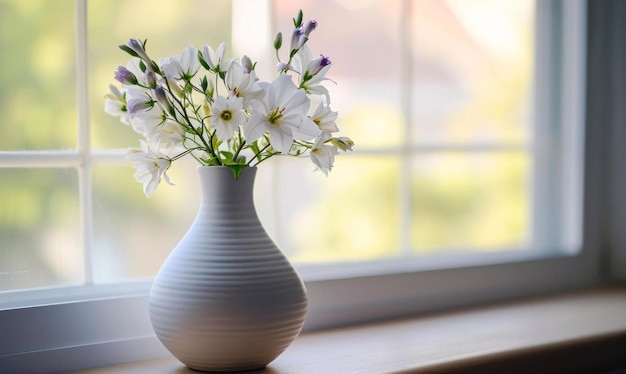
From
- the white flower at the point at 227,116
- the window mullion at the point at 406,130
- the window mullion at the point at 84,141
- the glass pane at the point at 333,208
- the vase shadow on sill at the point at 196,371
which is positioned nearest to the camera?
the white flower at the point at 227,116

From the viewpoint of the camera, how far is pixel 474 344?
4.14ft

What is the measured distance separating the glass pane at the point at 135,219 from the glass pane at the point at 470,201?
1.62 ft

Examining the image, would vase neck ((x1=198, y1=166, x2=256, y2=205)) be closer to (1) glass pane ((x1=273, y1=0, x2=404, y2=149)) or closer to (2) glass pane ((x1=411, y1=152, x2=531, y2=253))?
(1) glass pane ((x1=273, y1=0, x2=404, y2=149))

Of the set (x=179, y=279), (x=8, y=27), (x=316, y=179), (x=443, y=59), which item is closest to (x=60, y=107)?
(x=8, y=27)

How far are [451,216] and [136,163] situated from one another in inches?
32.1

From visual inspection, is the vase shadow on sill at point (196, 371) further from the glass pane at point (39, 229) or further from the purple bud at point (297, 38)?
the purple bud at point (297, 38)

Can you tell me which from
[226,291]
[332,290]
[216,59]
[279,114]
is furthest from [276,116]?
[332,290]

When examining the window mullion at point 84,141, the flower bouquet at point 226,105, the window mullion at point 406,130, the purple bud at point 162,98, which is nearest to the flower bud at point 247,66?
the flower bouquet at point 226,105

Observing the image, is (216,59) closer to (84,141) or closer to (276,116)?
(276,116)

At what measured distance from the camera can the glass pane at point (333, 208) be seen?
141 cm

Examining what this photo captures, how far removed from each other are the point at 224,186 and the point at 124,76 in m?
0.19

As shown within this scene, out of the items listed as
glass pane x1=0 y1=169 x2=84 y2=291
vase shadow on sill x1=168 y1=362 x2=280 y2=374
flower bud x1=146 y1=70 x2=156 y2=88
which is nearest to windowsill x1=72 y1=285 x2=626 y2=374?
vase shadow on sill x1=168 y1=362 x2=280 y2=374

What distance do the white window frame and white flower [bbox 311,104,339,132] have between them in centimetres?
36

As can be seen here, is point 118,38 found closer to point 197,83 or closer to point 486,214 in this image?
point 197,83
